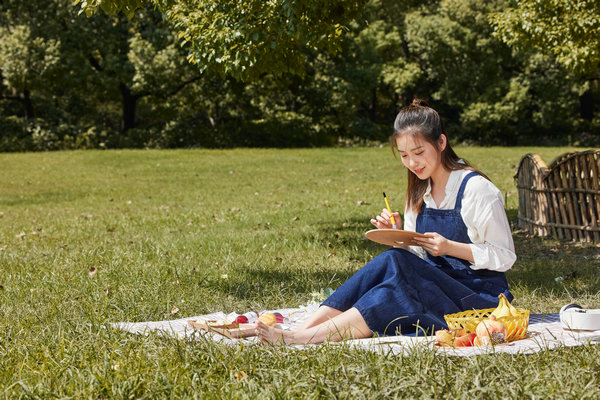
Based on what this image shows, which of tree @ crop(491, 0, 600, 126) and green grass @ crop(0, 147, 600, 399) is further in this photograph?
tree @ crop(491, 0, 600, 126)

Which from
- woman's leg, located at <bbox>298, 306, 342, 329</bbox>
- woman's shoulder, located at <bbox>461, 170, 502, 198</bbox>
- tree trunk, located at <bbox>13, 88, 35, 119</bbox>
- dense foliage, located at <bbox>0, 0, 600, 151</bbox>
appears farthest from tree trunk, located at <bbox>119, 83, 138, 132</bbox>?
woman's shoulder, located at <bbox>461, 170, 502, 198</bbox>

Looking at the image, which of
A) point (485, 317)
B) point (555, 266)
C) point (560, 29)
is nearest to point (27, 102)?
point (560, 29)

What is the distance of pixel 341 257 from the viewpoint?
6.28 m

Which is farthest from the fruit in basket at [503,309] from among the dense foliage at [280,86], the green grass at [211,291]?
the dense foliage at [280,86]

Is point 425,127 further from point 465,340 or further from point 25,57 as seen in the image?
point 25,57

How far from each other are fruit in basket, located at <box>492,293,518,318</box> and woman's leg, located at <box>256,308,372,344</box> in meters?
0.72

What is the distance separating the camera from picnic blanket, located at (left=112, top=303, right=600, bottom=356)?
10.2 ft

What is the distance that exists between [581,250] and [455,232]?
3.68 m

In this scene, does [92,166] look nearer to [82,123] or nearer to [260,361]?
[82,123]

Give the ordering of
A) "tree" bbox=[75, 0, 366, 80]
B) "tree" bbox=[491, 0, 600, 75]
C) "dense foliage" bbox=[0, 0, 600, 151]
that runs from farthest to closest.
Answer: "dense foliage" bbox=[0, 0, 600, 151], "tree" bbox=[491, 0, 600, 75], "tree" bbox=[75, 0, 366, 80]

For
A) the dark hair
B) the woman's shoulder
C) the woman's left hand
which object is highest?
the dark hair

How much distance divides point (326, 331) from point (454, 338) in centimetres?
70

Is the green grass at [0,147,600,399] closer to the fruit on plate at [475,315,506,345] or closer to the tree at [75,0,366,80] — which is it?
the fruit on plate at [475,315,506,345]

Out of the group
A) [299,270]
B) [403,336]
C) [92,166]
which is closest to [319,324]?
[403,336]
